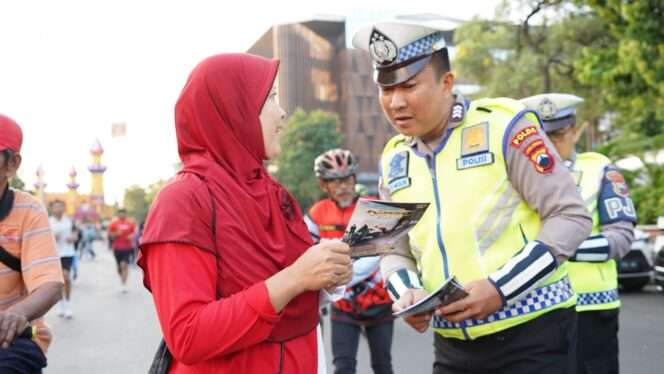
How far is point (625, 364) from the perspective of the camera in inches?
271

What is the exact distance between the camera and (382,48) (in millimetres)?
2629

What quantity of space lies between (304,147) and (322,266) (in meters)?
49.1

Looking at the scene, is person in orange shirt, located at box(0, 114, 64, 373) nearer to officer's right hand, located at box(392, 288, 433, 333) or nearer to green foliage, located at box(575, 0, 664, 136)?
officer's right hand, located at box(392, 288, 433, 333)

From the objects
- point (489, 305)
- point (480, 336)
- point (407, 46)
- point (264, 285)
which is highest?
point (407, 46)

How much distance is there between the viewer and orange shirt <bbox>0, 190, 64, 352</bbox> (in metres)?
2.84

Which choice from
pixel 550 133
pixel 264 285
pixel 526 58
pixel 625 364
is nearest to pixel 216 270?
pixel 264 285

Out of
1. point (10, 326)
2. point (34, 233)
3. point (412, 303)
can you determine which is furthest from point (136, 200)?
point (412, 303)

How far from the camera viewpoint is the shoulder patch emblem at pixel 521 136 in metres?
2.50

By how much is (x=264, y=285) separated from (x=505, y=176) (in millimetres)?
1054

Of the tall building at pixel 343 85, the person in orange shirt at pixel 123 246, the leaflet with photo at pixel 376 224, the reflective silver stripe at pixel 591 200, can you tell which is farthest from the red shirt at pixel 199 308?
the tall building at pixel 343 85

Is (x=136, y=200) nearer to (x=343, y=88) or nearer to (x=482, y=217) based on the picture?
(x=343, y=88)

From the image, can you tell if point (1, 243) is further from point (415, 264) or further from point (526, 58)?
point (526, 58)

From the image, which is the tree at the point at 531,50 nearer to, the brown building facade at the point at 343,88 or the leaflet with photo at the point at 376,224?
the leaflet with photo at the point at 376,224

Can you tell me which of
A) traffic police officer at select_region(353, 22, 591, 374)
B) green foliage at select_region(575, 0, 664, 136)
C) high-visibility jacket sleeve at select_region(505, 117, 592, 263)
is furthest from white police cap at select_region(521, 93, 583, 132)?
green foliage at select_region(575, 0, 664, 136)
